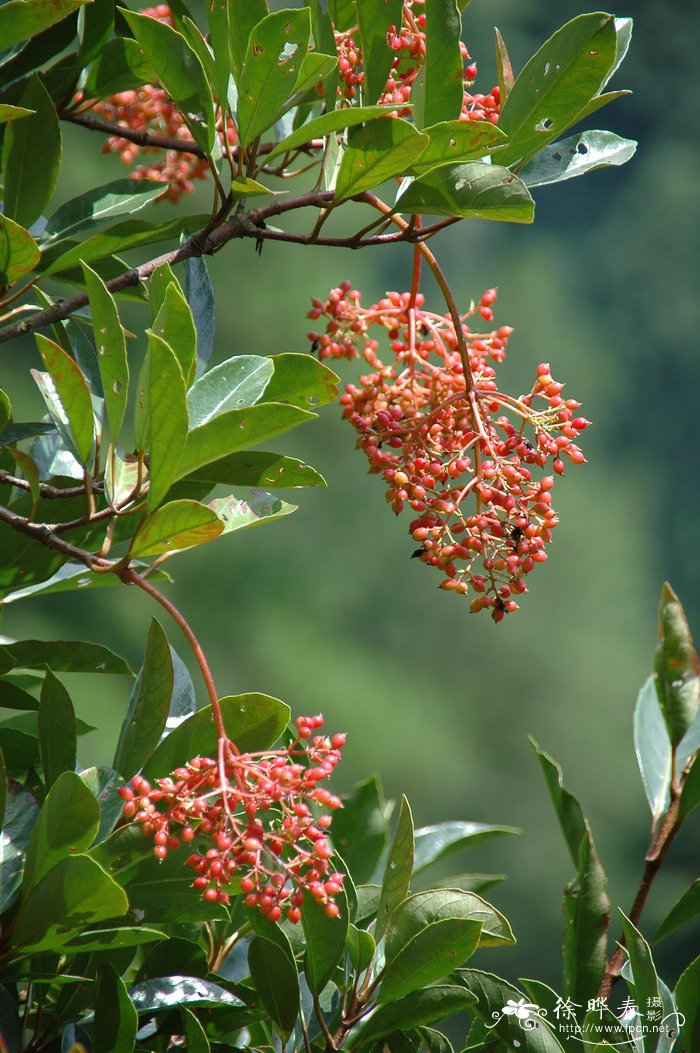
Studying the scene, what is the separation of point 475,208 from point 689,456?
3.98 metres

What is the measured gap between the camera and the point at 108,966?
2.06 ft

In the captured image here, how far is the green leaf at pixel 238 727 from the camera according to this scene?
665 mm

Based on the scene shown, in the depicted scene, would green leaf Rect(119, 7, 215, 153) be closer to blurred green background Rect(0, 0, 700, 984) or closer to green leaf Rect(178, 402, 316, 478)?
green leaf Rect(178, 402, 316, 478)

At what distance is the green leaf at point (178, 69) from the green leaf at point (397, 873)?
45 cm

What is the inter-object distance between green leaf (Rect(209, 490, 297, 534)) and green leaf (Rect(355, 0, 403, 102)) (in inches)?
Result: 10.6

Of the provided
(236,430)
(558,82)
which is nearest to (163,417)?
(236,430)

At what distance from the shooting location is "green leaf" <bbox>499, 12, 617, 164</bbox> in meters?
0.63

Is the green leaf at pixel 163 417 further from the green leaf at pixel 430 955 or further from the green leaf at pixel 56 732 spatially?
the green leaf at pixel 430 955

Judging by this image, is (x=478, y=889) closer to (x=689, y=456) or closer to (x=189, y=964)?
(x=189, y=964)

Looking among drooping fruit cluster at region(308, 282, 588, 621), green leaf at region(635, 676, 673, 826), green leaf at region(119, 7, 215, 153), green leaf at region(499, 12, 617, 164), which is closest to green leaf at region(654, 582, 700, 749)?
green leaf at region(635, 676, 673, 826)

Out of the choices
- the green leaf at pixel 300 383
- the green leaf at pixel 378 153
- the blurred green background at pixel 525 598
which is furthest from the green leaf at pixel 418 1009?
the blurred green background at pixel 525 598

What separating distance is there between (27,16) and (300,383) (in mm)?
260

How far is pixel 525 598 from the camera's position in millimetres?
3898

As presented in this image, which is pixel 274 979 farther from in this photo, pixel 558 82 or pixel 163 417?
pixel 558 82
